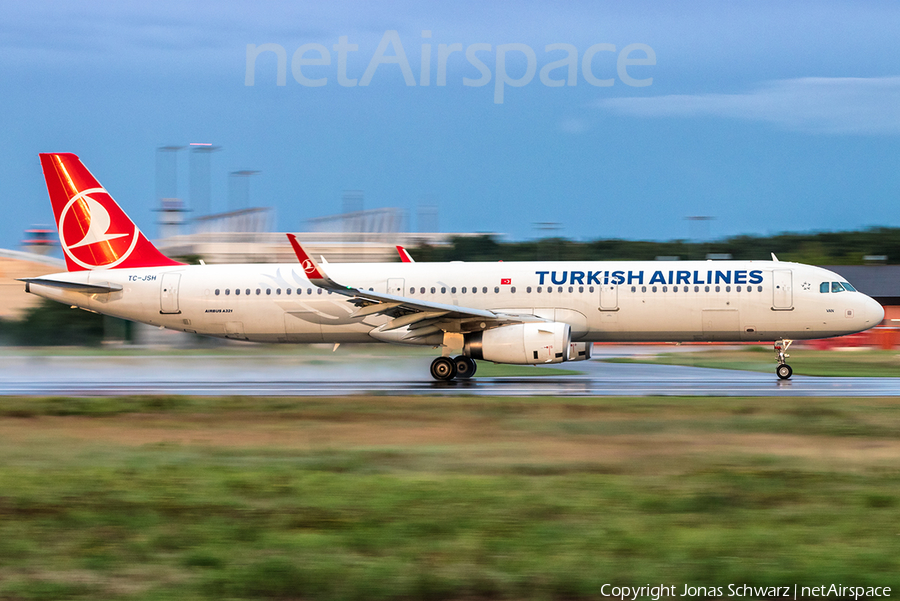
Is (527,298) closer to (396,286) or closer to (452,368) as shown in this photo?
(452,368)

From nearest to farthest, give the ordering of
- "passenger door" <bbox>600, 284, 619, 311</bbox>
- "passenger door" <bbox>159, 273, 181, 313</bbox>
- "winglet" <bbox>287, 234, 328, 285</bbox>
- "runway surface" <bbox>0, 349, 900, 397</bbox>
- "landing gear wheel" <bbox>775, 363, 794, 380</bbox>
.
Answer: "runway surface" <bbox>0, 349, 900, 397</bbox> < "winglet" <bbox>287, 234, 328, 285</bbox> < "landing gear wheel" <bbox>775, 363, 794, 380</bbox> < "passenger door" <bbox>600, 284, 619, 311</bbox> < "passenger door" <bbox>159, 273, 181, 313</bbox>

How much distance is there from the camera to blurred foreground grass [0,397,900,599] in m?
6.45

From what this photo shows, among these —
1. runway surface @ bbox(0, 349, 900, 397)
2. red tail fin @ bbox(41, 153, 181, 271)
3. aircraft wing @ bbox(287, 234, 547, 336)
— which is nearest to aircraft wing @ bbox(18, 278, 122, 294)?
red tail fin @ bbox(41, 153, 181, 271)

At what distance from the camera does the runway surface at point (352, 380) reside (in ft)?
67.4

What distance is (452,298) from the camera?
80.0 ft

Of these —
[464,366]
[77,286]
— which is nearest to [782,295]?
[464,366]

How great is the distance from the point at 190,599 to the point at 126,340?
40.2m

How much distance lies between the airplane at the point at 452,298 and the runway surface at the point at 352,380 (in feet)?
3.49

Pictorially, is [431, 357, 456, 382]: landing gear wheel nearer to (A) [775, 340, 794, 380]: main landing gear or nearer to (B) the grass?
(A) [775, 340, 794, 380]: main landing gear

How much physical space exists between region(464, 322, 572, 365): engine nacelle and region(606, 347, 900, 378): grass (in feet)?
25.9

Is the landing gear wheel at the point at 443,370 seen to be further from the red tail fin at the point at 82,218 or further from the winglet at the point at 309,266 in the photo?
the red tail fin at the point at 82,218

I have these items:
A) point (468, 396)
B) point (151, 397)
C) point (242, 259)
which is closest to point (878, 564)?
point (468, 396)

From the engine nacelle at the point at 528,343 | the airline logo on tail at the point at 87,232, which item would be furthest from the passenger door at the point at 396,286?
the airline logo on tail at the point at 87,232

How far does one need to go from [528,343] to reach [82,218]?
43.6ft
